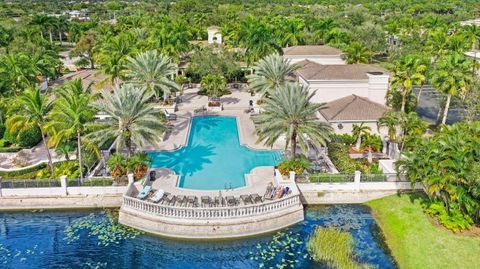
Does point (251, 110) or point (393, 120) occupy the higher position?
point (393, 120)

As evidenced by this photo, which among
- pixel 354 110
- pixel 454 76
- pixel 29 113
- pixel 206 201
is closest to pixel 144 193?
pixel 206 201

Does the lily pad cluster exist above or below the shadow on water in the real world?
below

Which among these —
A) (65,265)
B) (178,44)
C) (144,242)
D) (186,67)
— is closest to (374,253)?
(144,242)

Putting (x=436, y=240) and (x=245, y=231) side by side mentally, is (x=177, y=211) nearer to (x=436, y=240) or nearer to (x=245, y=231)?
(x=245, y=231)

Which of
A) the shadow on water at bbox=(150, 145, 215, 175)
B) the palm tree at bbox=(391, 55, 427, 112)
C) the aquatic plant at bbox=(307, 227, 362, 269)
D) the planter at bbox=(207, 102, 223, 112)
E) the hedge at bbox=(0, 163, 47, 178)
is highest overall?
the palm tree at bbox=(391, 55, 427, 112)

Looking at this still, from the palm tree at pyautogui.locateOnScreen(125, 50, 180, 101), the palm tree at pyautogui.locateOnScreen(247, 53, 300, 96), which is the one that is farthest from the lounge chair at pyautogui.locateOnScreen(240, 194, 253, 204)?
the palm tree at pyautogui.locateOnScreen(125, 50, 180, 101)

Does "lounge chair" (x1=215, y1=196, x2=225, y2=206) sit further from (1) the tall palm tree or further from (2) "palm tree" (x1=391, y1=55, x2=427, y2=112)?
(2) "palm tree" (x1=391, y1=55, x2=427, y2=112)
